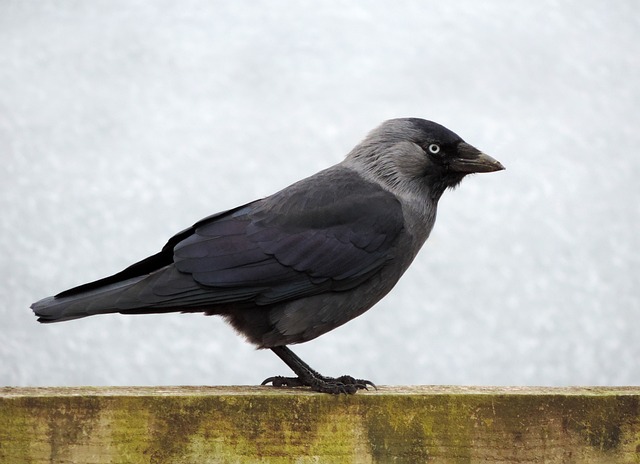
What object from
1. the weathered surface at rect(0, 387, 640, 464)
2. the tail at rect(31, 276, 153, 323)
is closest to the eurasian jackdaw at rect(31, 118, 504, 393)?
the tail at rect(31, 276, 153, 323)

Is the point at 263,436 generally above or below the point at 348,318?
below

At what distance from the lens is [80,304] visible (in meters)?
3.06

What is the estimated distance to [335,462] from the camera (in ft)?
8.05

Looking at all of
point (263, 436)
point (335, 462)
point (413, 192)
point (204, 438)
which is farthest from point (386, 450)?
point (413, 192)

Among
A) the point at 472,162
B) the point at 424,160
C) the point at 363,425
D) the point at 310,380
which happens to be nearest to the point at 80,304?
the point at 310,380

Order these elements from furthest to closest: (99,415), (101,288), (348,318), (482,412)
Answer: (348,318) → (101,288) → (482,412) → (99,415)

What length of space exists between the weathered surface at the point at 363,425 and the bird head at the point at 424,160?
133cm

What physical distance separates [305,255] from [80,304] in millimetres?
848

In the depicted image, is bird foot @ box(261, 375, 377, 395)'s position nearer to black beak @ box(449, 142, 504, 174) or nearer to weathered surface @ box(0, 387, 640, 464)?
weathered surface @ box(0, 387, 640, 464)

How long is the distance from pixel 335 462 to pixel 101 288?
1.14 metres

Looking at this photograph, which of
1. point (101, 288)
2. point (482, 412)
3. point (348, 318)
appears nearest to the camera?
point (482, 412)

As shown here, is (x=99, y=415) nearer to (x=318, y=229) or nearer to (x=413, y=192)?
(x=318, y=229)

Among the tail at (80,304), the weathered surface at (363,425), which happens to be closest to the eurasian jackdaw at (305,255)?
the tail at (80,304)

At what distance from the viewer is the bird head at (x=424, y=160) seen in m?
3.76
